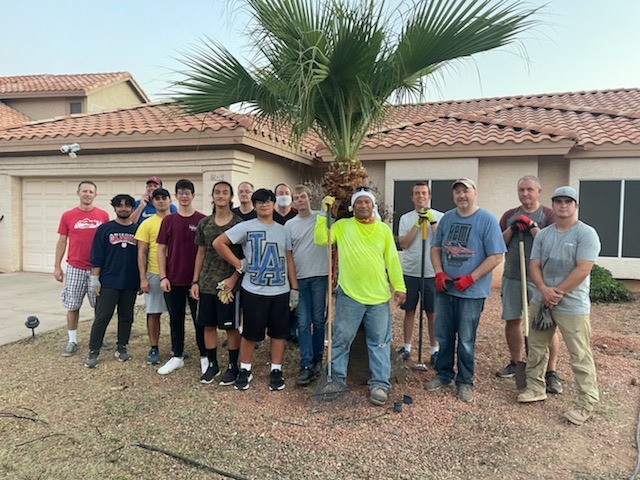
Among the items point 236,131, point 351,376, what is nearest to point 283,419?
point 351,376

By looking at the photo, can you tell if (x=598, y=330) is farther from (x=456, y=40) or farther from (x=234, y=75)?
(x=234, y=75)

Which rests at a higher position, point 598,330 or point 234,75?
point 234,75

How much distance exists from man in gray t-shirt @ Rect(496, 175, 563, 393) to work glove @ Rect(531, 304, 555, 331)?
0.89 feet

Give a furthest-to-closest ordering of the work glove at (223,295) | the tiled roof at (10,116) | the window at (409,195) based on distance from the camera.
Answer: the tiled roof at (10,116), the window at (409,195), the work glove at (223,295)

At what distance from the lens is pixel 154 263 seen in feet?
15.8

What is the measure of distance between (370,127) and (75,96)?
18.5 meters

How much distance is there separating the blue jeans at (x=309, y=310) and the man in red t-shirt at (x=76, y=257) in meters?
2.52

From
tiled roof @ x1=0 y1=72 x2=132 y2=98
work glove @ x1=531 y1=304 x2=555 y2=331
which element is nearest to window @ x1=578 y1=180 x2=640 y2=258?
work glove @ x1=531 y1=304 x2=555 y2=331

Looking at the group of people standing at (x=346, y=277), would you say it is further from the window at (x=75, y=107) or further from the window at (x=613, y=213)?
the window at (x=75, y=107)

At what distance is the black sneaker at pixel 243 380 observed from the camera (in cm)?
420

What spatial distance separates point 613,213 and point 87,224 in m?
9.64

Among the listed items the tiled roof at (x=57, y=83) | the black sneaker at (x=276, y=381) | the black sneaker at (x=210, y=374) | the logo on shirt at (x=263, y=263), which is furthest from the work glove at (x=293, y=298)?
the tiled roof at (x=57, y=83)

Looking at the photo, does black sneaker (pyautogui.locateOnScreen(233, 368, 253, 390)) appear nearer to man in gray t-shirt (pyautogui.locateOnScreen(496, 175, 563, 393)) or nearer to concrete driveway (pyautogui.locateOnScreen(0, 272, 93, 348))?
man in gray t-shirt (pyautogui.locateOnScreen(496, 175, 563, 393))

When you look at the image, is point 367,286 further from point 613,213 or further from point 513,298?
point 613,213
